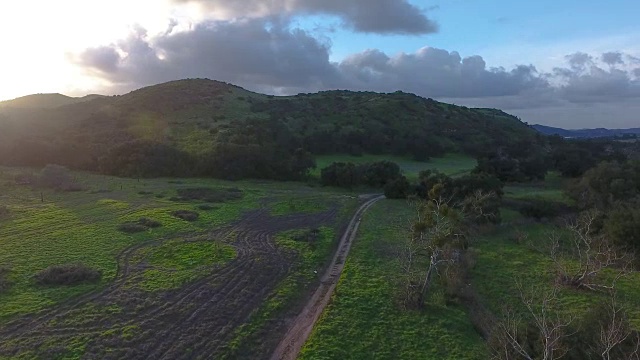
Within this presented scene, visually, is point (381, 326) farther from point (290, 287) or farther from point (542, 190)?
point (542, 190)

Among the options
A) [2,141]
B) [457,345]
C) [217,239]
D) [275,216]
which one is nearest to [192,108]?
[2,141]

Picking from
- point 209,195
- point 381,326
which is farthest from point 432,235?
point 209,195

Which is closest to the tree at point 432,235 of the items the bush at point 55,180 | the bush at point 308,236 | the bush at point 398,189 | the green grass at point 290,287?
the green grass at point 290,287

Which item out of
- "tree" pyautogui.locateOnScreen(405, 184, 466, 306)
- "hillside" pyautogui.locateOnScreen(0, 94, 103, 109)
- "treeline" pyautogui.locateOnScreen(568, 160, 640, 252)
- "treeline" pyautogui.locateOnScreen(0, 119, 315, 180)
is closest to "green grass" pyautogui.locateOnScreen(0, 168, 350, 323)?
"treeline" pyautogui.locateOnScreen(0, 119, 315, 180)

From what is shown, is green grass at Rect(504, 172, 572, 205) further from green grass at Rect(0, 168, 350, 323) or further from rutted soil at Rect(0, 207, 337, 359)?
rutted soil at Rect(0, 207, 337, 359)

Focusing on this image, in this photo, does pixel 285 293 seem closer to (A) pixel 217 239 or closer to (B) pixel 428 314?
(B) pixel 428 314
